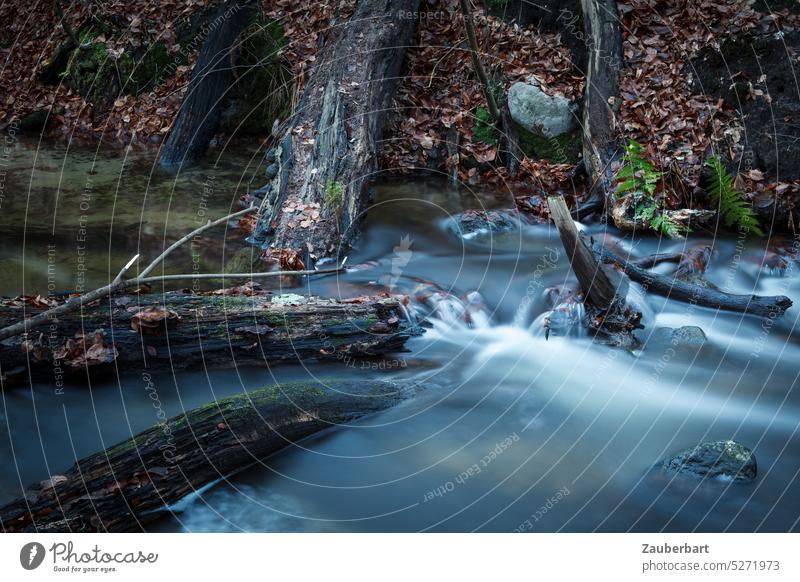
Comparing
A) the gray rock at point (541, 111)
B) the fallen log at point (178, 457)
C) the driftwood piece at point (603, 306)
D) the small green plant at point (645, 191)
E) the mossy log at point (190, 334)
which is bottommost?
the fallen log at point (178, 457)

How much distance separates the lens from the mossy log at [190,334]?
5055 millimetres

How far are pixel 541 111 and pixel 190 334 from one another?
5919 mm

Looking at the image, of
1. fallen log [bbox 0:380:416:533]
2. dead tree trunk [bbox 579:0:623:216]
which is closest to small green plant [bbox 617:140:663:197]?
dead tree trunk [bbox 579:0:623:216]

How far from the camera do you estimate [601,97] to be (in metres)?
8.74

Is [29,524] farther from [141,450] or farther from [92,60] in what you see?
[92,60]

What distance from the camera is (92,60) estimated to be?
483 inches

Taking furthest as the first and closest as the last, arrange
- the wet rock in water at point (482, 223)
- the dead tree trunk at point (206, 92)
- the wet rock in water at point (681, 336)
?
the dead tree trunk at point (206, 92) → the wet rock in water at point (482, 223) → the wet rock in water at point (681, 336)

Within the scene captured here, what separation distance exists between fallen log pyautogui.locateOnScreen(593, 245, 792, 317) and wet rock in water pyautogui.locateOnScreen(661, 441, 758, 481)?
2.18 m

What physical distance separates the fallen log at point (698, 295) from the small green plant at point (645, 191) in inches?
30.2

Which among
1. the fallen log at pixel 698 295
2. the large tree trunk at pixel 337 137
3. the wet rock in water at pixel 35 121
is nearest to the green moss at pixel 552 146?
the large tree trunk at pixel 337 137

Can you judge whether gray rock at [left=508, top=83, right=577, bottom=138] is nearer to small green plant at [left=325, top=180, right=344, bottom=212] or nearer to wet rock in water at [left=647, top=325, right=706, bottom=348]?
small green plant at [left=325, top=180, right=344, bottom=212]

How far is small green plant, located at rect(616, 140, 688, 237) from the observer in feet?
24.7

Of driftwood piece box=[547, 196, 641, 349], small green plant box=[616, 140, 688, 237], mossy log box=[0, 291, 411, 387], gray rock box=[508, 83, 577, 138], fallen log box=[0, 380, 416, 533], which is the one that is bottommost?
fallen log box=[0, 380, 416, 533]

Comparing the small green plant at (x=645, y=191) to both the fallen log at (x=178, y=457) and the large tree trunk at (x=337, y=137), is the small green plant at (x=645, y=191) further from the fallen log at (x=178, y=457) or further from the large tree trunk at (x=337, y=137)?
the fallen log at (x=178, y=457)
